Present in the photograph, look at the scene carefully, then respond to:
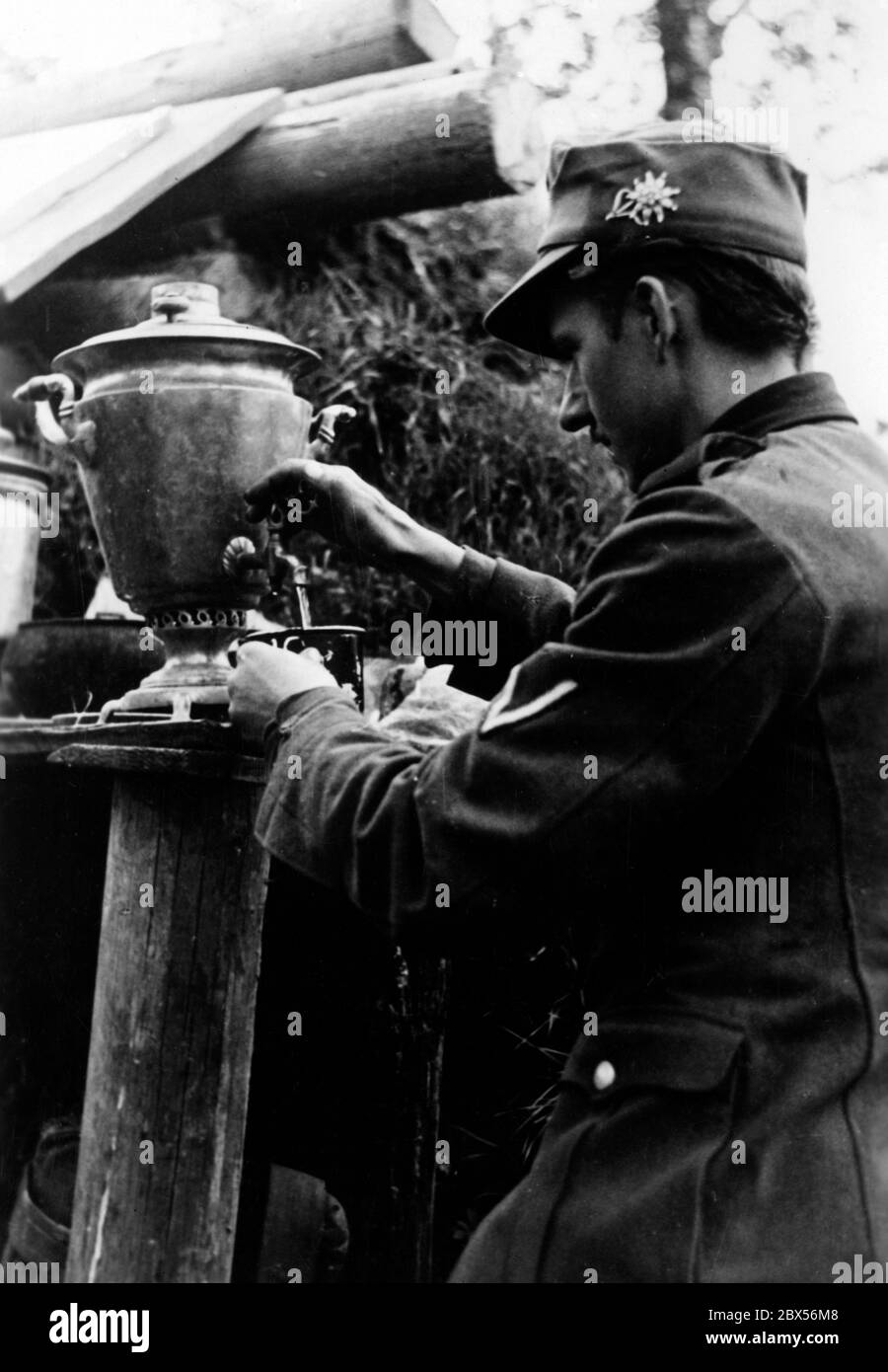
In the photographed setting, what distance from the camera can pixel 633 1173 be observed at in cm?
165

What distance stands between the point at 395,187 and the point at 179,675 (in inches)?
96.7

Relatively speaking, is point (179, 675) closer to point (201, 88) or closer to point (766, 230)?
point (766, 230)

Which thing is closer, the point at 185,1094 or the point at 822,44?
the point at 185,1094

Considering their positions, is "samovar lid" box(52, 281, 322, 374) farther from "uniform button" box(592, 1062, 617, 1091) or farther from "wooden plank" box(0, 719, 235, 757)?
"uniform button" box(592, 1062, 617, 1091)

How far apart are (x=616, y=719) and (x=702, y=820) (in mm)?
180

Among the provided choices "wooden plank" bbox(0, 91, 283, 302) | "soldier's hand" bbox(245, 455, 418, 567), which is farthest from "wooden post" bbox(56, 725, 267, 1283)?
"wooden plank" bbox(0, 91, 283, 302)

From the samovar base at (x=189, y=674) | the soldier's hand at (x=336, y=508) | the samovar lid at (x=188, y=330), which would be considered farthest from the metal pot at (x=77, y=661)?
the soldier's hand at (x=336, y=508)

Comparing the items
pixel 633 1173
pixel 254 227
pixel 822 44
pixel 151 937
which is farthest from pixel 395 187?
pixel 633 1173

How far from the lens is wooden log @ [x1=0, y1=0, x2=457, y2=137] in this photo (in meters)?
4.26

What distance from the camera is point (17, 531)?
3.58m

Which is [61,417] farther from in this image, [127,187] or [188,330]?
[127,187]

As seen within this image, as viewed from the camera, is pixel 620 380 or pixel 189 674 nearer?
pixel 620 380

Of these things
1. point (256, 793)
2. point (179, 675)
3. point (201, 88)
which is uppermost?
point (201, 88)

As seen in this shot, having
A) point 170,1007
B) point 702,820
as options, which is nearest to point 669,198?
point 702,820
